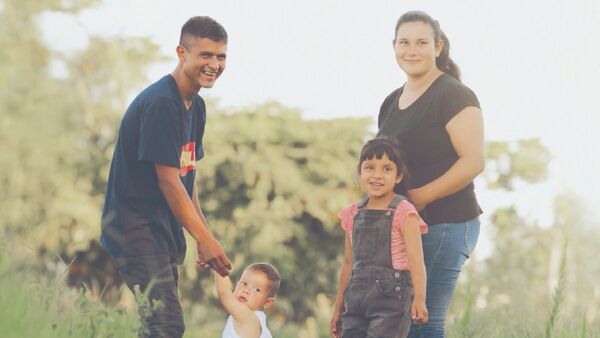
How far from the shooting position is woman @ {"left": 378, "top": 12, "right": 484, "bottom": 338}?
4.11 meters

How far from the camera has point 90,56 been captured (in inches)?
573

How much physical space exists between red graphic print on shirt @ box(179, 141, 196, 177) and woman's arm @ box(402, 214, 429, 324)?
3.06ft

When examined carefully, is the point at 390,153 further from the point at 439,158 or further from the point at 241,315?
the point at 241,315

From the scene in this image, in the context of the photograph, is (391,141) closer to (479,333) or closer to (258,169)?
(479,333)

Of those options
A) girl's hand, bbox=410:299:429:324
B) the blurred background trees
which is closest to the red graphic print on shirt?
girl's hand, bbox=410:299:429:324

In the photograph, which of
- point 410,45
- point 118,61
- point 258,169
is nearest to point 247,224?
point 258,169

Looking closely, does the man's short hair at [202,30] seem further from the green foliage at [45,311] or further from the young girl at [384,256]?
Answer: the green foliage at [45,311]

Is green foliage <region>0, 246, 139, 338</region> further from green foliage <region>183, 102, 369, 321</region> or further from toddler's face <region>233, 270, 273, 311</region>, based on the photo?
green foliage <region>183, 102, 369, 321</region>

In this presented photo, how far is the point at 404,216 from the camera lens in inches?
163

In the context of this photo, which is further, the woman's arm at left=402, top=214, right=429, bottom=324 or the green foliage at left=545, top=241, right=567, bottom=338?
the woman's arm at left=402, top=214, right=429, bottom=324

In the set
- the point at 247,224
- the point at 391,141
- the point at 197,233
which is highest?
the point at 391,141

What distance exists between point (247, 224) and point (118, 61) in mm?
3303

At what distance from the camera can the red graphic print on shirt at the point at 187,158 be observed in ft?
14.4

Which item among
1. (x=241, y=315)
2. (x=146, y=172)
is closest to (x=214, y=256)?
(x=146, y=172)
